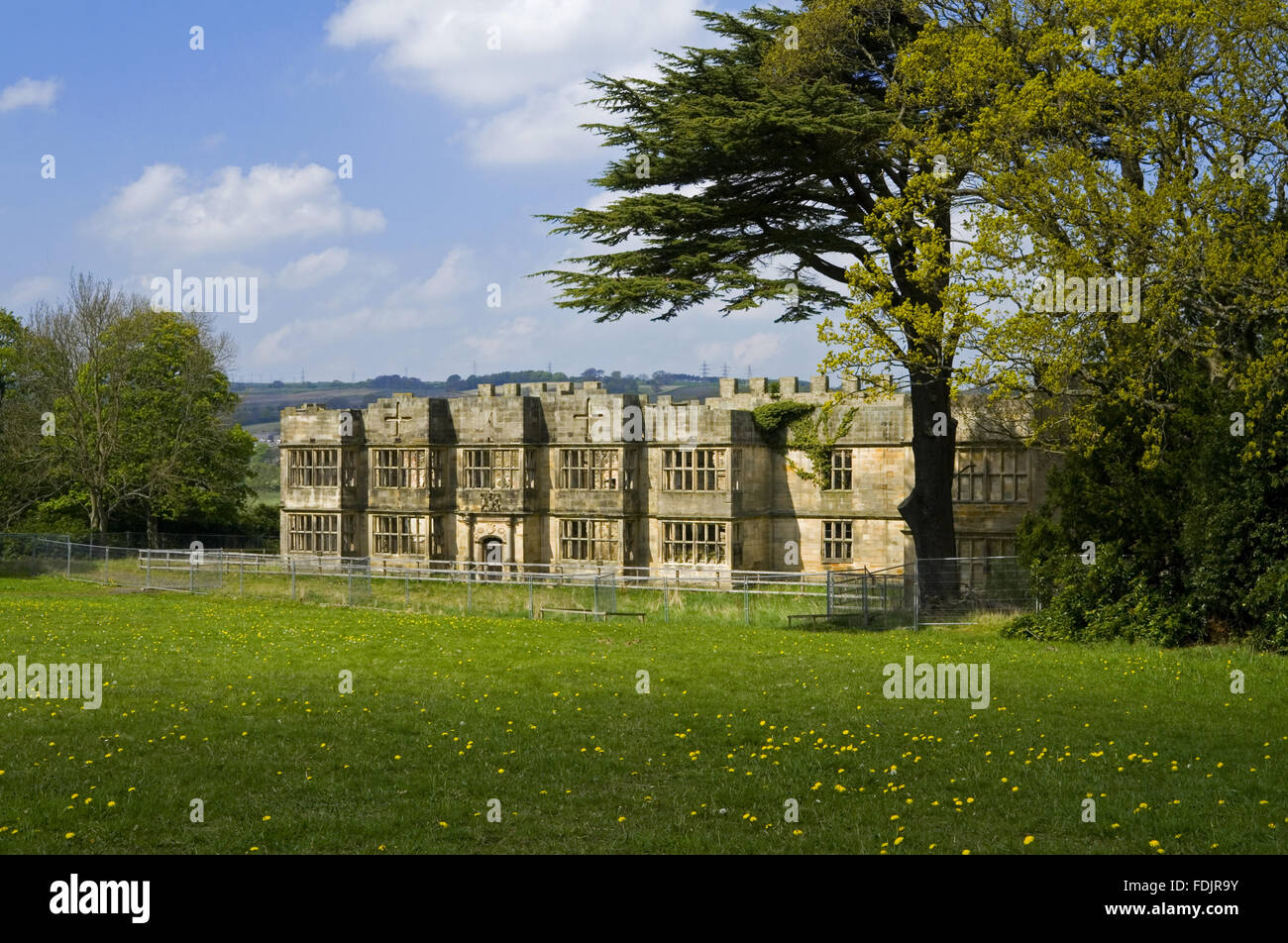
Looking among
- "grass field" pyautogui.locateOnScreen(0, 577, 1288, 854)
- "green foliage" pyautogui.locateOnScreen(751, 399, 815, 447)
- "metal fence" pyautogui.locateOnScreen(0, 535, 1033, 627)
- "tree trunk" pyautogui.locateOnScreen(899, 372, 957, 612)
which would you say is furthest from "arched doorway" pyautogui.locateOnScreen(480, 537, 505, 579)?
"grass field" pyautogui.locateOnScreen(0, 577, 1288, 854)

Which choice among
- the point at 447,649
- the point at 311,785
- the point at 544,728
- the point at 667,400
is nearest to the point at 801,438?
the point at 667,400

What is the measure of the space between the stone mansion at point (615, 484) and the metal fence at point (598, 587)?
130 cm

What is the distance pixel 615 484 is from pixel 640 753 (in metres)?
27.7

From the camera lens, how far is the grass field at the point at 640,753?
1038cm

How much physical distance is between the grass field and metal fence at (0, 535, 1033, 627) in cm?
551

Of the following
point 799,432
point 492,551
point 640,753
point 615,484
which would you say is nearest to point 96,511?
point 492,551

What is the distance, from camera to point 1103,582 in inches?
935

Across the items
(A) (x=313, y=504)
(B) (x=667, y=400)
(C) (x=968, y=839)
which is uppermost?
(B) (x=667, y=400)

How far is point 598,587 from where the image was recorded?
98.6ft

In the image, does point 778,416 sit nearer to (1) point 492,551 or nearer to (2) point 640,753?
(1) point 492,551

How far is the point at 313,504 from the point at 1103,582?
102ft

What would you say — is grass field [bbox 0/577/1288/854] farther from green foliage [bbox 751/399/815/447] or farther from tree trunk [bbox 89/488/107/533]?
tree trunk [bbox 89/488/107/533]

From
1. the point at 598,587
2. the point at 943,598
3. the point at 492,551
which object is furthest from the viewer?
the point at 492,551
